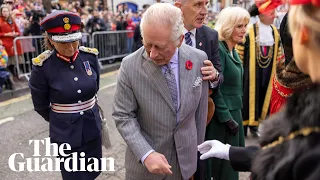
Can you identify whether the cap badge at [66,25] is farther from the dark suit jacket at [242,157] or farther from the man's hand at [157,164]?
the dark suit jacket at [242,157]

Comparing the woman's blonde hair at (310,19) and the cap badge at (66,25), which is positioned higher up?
the woman's blonde hair at (310,19)

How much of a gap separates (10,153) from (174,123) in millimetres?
2975

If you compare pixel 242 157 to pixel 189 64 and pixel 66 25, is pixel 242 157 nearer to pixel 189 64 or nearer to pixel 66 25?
pixel 189 64

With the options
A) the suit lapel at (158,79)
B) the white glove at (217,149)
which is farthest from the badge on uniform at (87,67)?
the white glove at (217,149)

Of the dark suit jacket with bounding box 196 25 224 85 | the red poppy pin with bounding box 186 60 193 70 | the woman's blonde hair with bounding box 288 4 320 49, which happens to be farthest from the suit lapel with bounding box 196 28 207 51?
the woman's blonde hair with bounding box 288 4 320 49

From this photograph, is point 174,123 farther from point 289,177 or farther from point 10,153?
point 10,153

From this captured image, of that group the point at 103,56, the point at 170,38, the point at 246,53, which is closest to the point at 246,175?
the point at 246,53

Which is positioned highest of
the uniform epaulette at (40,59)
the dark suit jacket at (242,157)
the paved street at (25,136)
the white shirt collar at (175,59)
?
the white shirt collar at (175,59)

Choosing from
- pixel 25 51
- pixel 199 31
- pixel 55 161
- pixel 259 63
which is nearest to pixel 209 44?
pixel 199 31

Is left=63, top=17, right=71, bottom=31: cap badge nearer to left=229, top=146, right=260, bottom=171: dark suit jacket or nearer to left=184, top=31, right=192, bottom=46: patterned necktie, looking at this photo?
left=184, top=31, right=192, bottom=46: patterned necktie

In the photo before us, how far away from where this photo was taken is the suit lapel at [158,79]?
1821mm

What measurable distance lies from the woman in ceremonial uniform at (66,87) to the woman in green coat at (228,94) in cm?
107

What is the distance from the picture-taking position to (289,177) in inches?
37.0

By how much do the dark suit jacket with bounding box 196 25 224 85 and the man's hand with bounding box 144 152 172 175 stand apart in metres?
1.12
